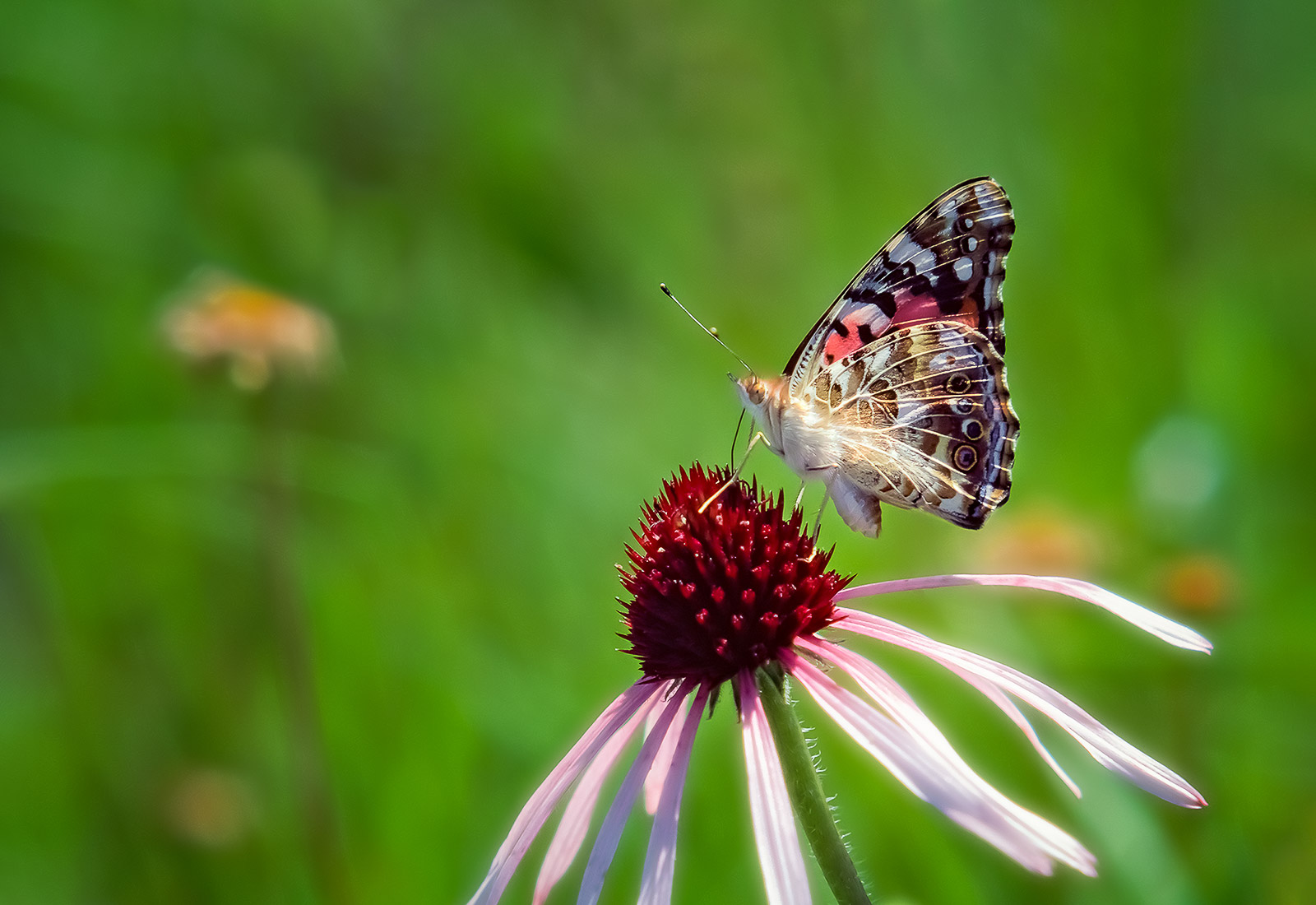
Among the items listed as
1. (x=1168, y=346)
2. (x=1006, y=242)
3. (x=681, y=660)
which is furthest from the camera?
(x=1168, y=346)

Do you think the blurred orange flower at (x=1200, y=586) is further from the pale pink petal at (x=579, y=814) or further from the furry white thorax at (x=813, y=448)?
the pale pink petal at (x=579, y=814)

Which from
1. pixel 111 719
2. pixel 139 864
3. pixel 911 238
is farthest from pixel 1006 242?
pixel 111 719

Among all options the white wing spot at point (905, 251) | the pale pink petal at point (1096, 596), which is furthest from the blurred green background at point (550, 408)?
the white wing spot at point (905, 251)

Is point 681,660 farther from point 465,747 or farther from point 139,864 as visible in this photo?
point 139,864

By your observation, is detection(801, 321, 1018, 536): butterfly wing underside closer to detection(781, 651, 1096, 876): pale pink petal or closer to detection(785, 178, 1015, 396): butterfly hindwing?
detection(785, 178, 1015, 396): butterfly hindwing

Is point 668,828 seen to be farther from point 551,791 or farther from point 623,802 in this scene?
point 551,791

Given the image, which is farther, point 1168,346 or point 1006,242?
point 1168,346
